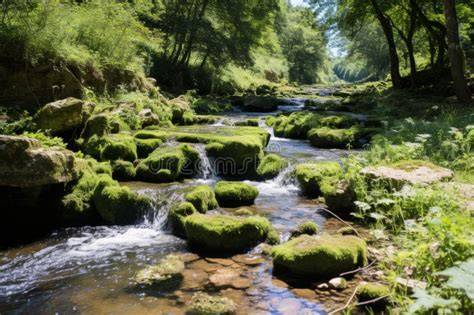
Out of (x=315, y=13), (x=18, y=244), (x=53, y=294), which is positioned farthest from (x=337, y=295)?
(x=315, y=13)

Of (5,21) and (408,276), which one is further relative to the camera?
(5,21)

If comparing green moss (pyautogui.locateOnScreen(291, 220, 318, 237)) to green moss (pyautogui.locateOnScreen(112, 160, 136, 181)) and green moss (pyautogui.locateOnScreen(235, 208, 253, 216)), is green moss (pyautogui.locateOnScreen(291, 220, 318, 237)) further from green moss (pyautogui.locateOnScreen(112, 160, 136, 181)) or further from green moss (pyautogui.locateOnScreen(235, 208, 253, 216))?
green moss (pyautogui.locateOnScreen(112, 160, 136, 181))

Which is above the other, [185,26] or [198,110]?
[185,26]

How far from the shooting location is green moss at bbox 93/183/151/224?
6980mm

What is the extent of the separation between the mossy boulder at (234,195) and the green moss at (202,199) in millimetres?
238

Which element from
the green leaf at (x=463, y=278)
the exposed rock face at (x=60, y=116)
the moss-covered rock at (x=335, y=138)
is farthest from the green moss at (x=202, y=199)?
the moss-covered rock at (x=335, y=138)

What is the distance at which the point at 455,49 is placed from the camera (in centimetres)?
1240

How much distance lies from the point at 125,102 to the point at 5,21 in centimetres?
416

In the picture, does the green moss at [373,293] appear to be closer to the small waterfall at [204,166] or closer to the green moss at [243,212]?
the green moss at [243,212]

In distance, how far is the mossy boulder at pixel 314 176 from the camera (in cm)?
817

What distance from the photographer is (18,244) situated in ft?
20.1

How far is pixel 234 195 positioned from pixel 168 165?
2.08m

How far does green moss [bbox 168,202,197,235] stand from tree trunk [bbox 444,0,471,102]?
10.4 metres

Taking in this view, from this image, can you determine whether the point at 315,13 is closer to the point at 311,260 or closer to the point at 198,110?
the point at 198,110
